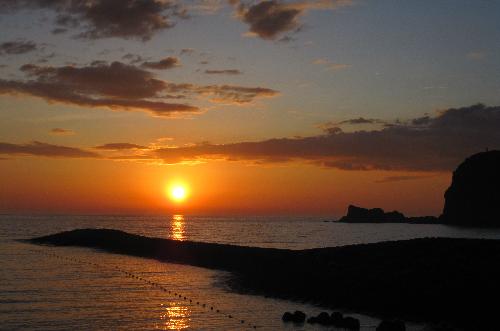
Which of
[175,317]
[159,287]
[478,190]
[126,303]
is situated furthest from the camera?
[478,190]

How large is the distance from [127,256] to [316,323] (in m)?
50.3

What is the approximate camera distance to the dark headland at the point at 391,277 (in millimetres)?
29234

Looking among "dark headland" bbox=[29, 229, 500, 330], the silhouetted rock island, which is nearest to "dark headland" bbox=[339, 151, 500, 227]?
the silhouetted rock island

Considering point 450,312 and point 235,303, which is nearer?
point 450,312

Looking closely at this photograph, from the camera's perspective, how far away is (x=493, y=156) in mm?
185000

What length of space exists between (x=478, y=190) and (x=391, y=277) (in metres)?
163

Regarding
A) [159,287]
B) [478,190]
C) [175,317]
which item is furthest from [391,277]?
[478,190]

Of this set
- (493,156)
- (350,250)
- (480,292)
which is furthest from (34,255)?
(493,156)

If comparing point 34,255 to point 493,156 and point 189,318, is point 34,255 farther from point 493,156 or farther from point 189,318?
point 493,156

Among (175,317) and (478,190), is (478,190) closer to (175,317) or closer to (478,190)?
(478,190)

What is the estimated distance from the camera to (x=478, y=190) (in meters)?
185

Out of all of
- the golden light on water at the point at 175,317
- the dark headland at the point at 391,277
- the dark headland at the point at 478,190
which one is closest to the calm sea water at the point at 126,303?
the golden light on water at the point at 175,317

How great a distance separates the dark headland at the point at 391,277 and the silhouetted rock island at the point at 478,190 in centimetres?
14294

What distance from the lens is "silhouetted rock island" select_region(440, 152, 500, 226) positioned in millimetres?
180000
